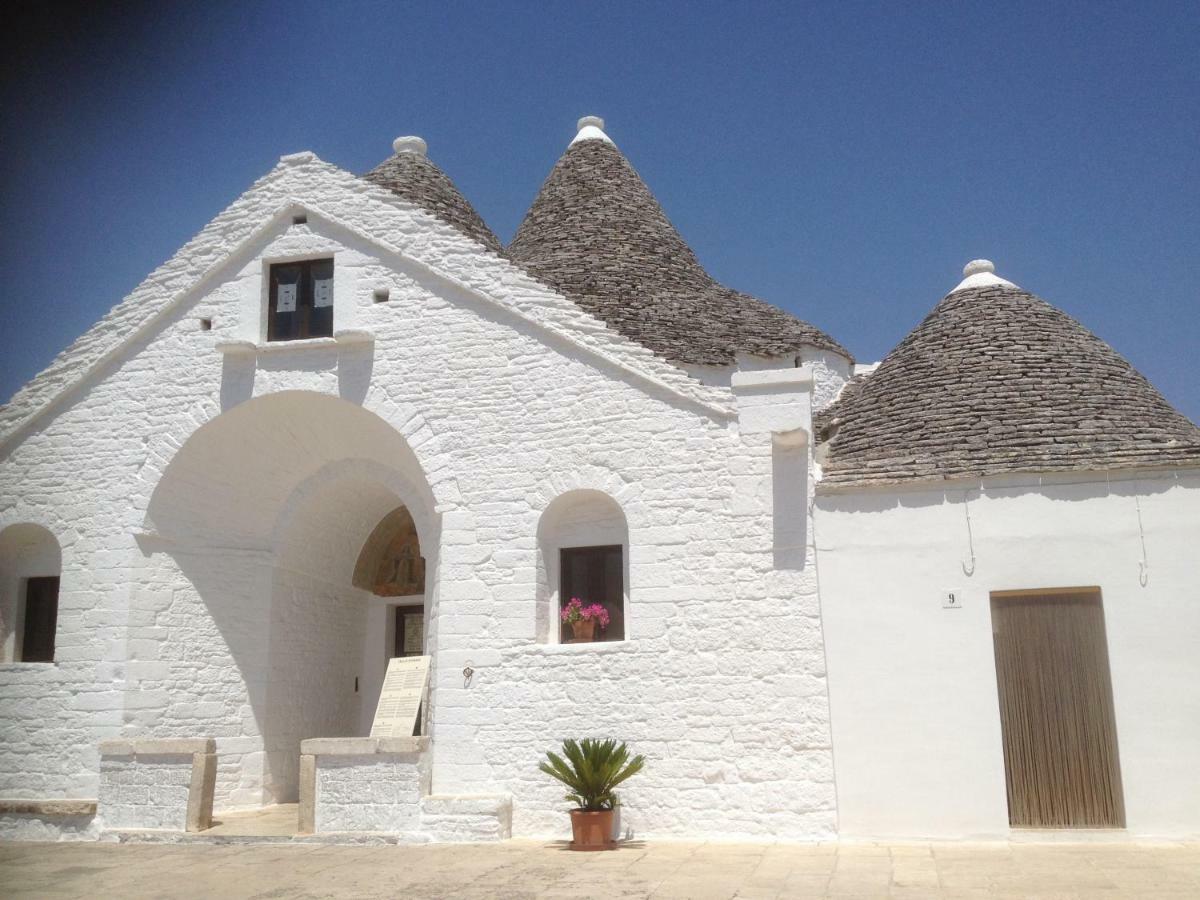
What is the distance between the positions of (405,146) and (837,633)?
12095 mm

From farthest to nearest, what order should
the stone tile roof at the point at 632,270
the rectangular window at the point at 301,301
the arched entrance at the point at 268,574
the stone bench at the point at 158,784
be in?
the stone tile roof at the point at 632,270 < the rectangular window at the point at 301,301 < the arched entrance at the point at 268,574 < the stone bench at the point at 158,784

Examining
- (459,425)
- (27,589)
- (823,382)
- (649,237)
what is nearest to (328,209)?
(459,425)

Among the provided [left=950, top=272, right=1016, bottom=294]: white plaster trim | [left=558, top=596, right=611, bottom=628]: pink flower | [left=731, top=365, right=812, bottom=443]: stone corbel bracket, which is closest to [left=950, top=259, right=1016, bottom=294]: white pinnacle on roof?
[left=950, top=272, right=1016, bottom=294]: white plaster trim

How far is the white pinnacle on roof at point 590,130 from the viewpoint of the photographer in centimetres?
2050

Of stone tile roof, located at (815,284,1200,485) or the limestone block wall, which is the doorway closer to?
the limestone block wall

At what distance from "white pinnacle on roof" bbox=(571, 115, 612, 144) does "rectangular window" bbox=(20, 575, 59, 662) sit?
1237 centimetres

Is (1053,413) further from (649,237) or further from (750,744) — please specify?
(649,237)

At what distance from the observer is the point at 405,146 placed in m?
18.4

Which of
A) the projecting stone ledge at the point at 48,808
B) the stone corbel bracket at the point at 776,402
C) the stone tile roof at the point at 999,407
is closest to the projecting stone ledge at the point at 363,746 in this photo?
the projecting stone ledge at the point at 48,808

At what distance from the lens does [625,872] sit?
842 cm

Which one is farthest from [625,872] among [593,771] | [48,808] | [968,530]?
[48,808]

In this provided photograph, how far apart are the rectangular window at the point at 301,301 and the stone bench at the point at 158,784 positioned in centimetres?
457

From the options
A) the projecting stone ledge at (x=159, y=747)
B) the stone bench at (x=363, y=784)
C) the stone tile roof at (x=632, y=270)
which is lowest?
the stone bench at (x=363, y=784)

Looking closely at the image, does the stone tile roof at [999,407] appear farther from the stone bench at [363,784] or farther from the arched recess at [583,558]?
the stone bench at [363,784]
